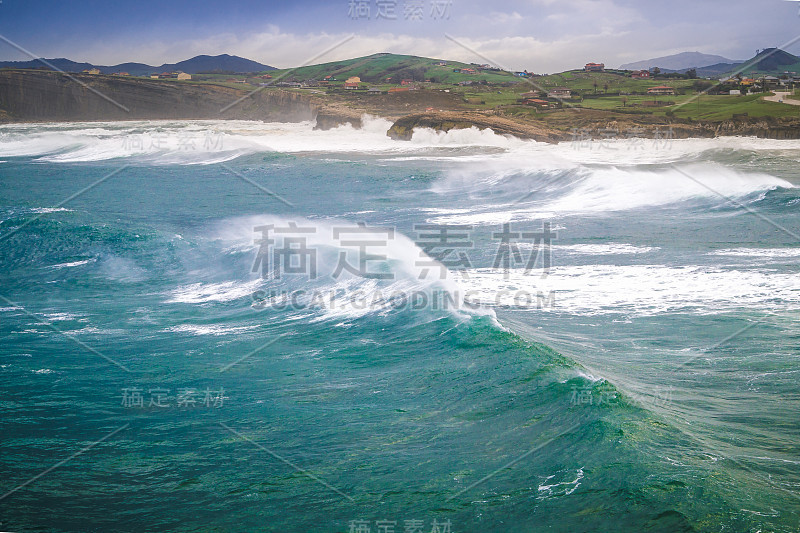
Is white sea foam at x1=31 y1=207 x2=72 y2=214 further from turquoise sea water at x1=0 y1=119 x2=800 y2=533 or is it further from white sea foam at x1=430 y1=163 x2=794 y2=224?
white sea foam at x1=430 y1=163 x2=794 y2=224

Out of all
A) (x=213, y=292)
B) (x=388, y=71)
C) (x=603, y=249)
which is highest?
(x=388, y=71)

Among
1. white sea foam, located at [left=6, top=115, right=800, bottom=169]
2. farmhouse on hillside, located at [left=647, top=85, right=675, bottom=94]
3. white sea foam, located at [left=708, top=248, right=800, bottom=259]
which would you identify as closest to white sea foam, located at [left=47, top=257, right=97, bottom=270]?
white sea foam, located at [left=708, top=248, right=800, bottom=259]

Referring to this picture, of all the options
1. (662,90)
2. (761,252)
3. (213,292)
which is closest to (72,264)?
(213,292)

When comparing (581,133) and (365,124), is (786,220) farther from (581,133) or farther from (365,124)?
(365,124)

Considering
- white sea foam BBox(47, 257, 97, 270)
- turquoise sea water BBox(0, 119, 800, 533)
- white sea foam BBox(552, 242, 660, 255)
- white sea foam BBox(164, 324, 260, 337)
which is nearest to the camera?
turquoise sea water BBox(0, 119, 800, 533)

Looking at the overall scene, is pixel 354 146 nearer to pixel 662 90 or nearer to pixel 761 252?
pixel 662 90

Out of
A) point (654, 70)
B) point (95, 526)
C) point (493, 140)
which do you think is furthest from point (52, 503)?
point (654, 70)

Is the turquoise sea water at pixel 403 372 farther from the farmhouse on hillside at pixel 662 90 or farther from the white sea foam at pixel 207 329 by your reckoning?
the farmhouse on hillside at pixel 662 90
